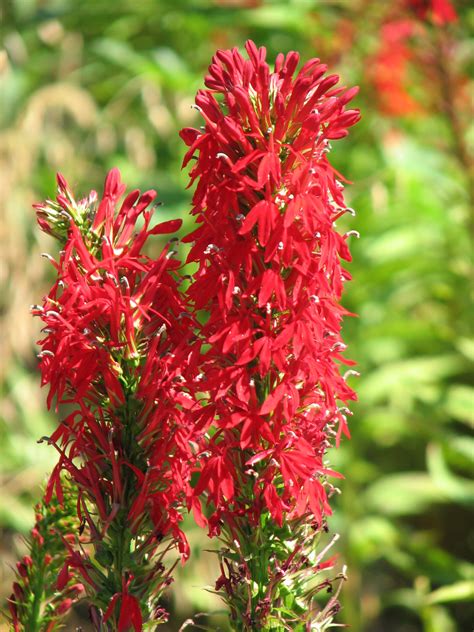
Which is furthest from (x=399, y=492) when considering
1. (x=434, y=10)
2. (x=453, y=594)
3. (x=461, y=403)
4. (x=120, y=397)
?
(x=120, y=397)

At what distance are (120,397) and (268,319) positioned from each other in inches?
6.5

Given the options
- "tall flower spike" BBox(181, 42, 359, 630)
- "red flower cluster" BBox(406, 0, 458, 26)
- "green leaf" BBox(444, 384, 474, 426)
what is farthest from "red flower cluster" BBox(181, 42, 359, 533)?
"green leaf" BBox(444, 384, 474, 426)

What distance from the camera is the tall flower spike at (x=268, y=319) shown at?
861 mm

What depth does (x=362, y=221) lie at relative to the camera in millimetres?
2930

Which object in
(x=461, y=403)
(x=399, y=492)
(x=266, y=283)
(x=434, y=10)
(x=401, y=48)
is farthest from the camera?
(x=401, y=48)

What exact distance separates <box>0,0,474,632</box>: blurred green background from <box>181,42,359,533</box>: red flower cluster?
5.18 feet

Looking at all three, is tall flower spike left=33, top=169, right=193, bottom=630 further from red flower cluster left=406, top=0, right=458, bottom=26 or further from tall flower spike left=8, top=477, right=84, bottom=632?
red flower cluster left=406, top=0, right=458, bottom=26

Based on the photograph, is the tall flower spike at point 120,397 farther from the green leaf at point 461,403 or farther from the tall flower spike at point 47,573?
the green leaf at point 461,403

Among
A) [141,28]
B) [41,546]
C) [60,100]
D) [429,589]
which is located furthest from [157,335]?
[141,28]

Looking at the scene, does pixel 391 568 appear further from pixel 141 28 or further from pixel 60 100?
pixel 141 28

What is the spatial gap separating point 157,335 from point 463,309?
246 centimetres

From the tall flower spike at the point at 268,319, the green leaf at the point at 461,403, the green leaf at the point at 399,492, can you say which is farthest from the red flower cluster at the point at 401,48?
the tall flower spike at the point at 268,319

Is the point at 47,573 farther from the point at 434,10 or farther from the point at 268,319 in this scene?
the point at 434,10

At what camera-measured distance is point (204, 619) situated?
3.59 meters
